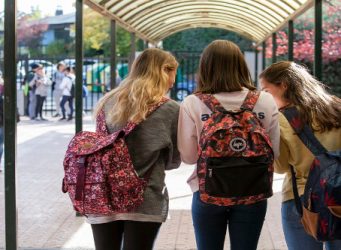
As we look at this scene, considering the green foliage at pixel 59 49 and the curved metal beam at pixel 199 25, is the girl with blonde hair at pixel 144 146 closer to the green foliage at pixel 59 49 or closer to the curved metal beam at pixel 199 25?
the curved metal beam at pixel 199 25

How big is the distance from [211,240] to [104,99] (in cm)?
99

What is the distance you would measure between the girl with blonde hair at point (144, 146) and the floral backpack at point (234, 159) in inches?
11.6

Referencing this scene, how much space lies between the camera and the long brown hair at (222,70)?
3604mm

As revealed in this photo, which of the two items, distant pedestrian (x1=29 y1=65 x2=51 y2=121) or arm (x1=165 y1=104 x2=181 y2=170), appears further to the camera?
distant pedestrian (x1=29 y1=65 x2=51 y2=121)

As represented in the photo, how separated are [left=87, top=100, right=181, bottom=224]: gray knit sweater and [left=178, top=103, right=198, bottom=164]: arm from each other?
53 millimetres

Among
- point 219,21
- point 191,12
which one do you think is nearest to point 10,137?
point 191,12

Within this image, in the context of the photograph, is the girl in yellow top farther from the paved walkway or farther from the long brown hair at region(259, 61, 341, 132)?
the paved walkway

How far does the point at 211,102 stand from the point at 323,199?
774 millimetres

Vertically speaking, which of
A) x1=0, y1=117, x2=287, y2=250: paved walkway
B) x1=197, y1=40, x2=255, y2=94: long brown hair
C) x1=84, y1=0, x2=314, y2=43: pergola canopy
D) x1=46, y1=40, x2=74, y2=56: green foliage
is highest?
x1=46, y1=40, x2=74, y2=56: green foliage

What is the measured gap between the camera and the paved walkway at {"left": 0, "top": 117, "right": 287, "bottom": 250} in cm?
641

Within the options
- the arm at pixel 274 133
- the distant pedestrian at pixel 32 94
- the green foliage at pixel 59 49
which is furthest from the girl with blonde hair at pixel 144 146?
the green foliage at pixel 59 49

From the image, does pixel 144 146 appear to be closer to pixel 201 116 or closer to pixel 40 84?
pixel 201 116

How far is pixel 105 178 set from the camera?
3.49 meters

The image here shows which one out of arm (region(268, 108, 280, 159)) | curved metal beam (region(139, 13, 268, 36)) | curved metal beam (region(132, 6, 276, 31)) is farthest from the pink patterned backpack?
curved metal beam (region(139, 13, 268, 36))
